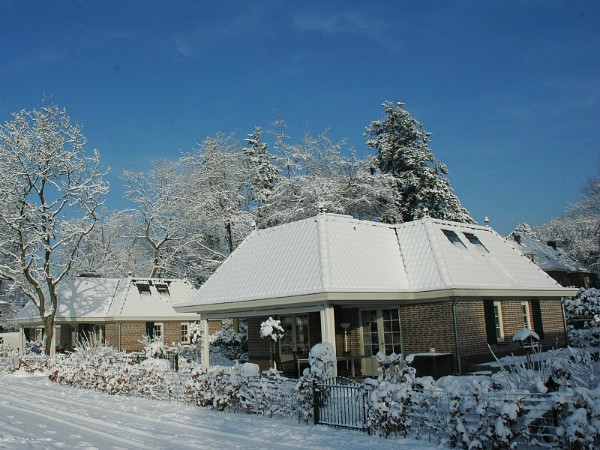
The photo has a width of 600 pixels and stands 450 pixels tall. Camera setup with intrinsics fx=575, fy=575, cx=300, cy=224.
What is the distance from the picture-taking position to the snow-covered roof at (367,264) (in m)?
17.0

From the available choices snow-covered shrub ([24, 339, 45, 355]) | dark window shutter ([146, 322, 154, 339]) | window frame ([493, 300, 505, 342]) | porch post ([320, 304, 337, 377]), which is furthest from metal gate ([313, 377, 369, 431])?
snow-covered shrub ([24, 339, 45, 355])

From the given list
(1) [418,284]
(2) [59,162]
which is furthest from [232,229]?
(1) [418,284]

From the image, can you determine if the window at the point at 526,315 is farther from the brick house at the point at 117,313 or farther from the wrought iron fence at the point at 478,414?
the brick house at the point at 117,313

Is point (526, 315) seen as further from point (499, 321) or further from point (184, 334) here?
point (184, 334)

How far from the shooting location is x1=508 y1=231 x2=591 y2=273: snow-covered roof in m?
45.5

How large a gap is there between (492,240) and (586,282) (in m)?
32.8

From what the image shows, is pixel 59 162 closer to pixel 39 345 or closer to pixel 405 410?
pixel 39 345

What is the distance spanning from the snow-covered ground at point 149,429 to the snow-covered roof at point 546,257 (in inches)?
1446

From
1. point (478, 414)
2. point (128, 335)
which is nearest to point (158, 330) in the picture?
point (128, 335)

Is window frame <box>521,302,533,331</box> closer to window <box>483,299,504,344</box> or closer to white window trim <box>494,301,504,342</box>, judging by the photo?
white window trim <box>494,301,504,342</box>

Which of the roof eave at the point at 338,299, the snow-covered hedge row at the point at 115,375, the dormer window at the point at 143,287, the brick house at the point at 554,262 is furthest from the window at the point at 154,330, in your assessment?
the brick house at the point at 554,262

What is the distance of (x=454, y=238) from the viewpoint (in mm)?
20438

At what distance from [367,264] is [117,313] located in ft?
61.5

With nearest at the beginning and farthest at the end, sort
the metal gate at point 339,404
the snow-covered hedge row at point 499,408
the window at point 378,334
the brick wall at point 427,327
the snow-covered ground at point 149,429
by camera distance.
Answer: the snow-covered hedge row at point 499,408 < the snow-covered ground at point 149,429 < the metal gate at point 339,404 < the brick wall at point 427,327 < the window at point 378,334
